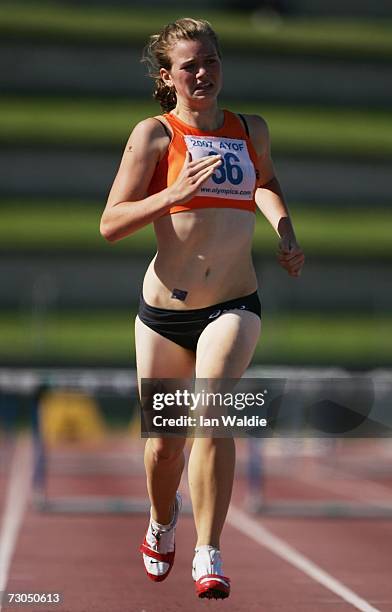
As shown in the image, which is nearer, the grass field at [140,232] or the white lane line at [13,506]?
the white lane line at [13,506]

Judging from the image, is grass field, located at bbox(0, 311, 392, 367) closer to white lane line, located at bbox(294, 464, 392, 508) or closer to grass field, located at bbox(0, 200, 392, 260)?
grass field, located at bbox(0, 200, 392, 260)

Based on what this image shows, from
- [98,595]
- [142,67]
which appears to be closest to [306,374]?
[98,595]

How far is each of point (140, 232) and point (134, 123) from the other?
413cm

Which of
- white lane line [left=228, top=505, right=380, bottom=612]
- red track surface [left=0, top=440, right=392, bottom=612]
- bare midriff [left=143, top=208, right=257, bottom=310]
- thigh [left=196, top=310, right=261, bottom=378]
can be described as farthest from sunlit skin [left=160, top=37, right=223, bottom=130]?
white lane line [left=228, top=505, right=380, bottom=612]

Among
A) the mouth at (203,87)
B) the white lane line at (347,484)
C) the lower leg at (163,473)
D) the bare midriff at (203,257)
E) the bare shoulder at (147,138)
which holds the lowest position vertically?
the lower leg at (163,473)

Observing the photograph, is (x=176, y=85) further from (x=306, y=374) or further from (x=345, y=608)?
(x=306, y=374)

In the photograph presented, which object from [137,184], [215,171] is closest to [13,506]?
[137,184]

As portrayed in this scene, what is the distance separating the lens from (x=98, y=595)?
23.9 ft

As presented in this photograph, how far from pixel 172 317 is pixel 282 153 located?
141 feet

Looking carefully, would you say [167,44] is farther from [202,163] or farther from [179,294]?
[179,294]

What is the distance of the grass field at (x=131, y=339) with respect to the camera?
43.4m

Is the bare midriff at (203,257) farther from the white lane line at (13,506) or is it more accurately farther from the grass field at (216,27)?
the grass field at (216,27)

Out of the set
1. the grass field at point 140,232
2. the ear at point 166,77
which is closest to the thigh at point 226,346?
the ear at point 166,77

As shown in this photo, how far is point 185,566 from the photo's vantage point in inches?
355
